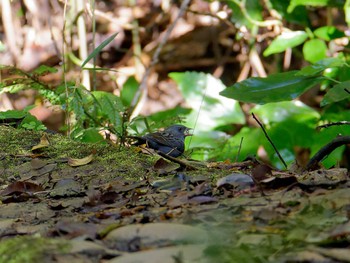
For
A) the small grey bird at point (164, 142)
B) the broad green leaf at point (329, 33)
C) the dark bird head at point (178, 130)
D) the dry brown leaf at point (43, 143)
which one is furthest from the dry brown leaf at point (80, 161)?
the broad green leaf at point (329, 33)

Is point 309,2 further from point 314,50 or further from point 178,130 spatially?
point 178,130

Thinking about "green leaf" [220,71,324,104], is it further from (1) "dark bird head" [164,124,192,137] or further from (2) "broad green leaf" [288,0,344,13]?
(2) "broad green leaf" [288,0,344,13]

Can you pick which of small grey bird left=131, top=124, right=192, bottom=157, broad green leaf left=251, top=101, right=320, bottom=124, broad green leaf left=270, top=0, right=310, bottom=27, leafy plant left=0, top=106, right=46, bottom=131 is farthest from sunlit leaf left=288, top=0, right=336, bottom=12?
leafy plant left=0, top=106, right=46, bottom=131

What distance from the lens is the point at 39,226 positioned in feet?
7.08

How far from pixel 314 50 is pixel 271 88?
6.49 ft

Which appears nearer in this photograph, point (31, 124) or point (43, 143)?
point (43, 143)

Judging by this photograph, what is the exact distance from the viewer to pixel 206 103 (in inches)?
211

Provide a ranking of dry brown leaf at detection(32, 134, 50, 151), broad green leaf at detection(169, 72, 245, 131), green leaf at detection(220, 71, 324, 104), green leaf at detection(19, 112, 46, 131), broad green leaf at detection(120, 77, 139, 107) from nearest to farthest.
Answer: dry brown leaf at detection(32, 134, 50, 151) → green leaf at detection(220, 71, 324, 104) → green leaf at detection(19, 112, 46, 131) → broad green leaf at detection(169, 72, 245, 131) → broad green leaf at detection(120, 77, 139, 107)

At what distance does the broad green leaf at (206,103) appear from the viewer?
Result: 17.3 ft

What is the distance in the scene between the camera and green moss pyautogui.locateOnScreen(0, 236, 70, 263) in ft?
5.37

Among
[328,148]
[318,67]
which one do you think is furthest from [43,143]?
[318,67]

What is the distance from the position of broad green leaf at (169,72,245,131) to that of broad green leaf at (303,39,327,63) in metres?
0.74

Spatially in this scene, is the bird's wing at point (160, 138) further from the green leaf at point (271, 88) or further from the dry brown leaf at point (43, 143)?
the dry brown leaf at point (43, 143)

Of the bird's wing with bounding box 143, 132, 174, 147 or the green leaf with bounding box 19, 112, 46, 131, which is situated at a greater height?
the green leaf with bounding box 19, 112, 46, 131
